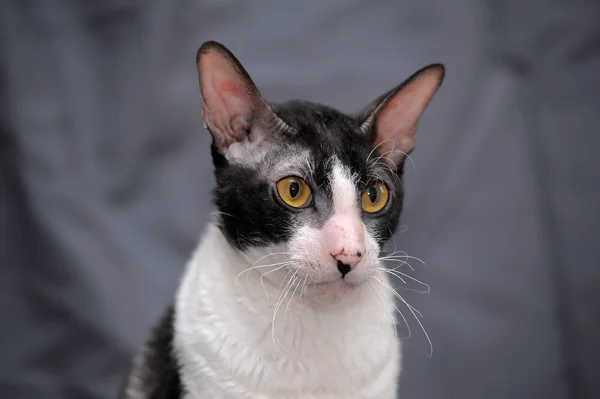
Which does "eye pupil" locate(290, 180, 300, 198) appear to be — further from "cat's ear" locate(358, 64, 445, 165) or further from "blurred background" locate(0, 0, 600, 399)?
"blurred background" locate(0, 0, 600, 399)

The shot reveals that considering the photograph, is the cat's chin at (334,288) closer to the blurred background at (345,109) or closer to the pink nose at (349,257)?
the pink nose at (349,257)

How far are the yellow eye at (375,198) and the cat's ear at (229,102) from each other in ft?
0.48

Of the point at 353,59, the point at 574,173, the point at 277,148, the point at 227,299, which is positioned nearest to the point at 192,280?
the point at 227,299

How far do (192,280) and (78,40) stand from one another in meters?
0.79

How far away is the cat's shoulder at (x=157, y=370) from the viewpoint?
1.03m

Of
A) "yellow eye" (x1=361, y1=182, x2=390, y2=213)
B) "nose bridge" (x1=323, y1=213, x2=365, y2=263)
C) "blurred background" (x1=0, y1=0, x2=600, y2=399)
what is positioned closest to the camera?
"nose bridge" (x1=323, y1=213, x2=365, y2=263)

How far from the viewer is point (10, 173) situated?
5.09ft

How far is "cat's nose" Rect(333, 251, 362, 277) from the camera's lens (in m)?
0.86

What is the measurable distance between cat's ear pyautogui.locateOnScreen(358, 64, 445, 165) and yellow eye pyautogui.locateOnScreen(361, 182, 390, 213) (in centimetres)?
6

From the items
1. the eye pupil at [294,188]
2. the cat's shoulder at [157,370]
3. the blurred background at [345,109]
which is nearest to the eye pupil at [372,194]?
the eye pupil at [294,188]

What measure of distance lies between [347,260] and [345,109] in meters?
0.86

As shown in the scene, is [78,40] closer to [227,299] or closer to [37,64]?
[37,64]

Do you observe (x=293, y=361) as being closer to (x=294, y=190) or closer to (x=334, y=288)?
(x=334, y=288)

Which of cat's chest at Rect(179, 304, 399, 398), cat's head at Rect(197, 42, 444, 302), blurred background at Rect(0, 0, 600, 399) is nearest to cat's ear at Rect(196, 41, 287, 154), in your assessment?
cat's head at Rect(197, 42, 444, 302)
